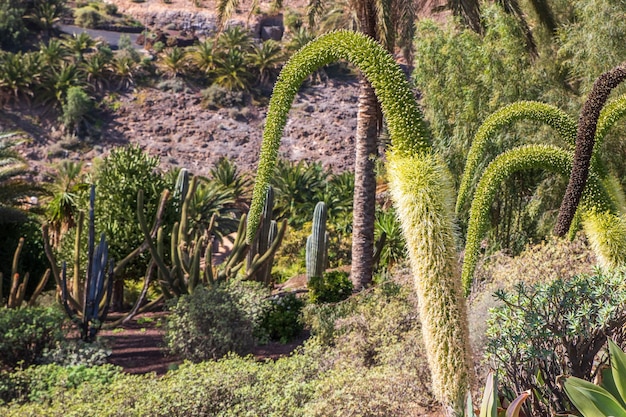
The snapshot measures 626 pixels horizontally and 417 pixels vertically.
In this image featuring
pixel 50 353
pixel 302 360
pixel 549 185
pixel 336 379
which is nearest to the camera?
pixel 336 379

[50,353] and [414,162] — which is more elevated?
[414,162]

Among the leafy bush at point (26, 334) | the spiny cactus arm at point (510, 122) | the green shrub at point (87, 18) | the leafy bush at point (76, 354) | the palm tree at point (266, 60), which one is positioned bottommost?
the leafy bush at point (76, 354)

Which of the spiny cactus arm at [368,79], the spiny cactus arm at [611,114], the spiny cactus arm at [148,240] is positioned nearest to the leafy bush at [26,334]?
the spiny cactus arm at [148,240]

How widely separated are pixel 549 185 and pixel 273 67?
83.3 ft

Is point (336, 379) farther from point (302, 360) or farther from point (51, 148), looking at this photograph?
point (51, 148)

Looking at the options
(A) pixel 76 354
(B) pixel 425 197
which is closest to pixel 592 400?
(B) pixel 425 197

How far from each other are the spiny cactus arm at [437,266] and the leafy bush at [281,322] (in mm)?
6975

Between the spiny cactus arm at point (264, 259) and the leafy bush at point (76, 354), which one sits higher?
the spiny cactus arm at point (264, 259)

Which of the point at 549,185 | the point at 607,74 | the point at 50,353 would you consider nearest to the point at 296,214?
the point at 549,185

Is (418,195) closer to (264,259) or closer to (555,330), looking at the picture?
(555,330)

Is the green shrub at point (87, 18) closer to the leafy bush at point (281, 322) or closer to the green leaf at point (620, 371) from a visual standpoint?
the leafy bush at point (281, 322)

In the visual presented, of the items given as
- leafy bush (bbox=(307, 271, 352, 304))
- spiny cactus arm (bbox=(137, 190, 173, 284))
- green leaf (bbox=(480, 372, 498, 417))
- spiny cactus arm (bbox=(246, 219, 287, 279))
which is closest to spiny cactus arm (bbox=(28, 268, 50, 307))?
spiny cactus arm (bbox=(137, 190, 173, 284))

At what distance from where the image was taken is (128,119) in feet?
111

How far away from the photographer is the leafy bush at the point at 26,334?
Result: 29.3ft
